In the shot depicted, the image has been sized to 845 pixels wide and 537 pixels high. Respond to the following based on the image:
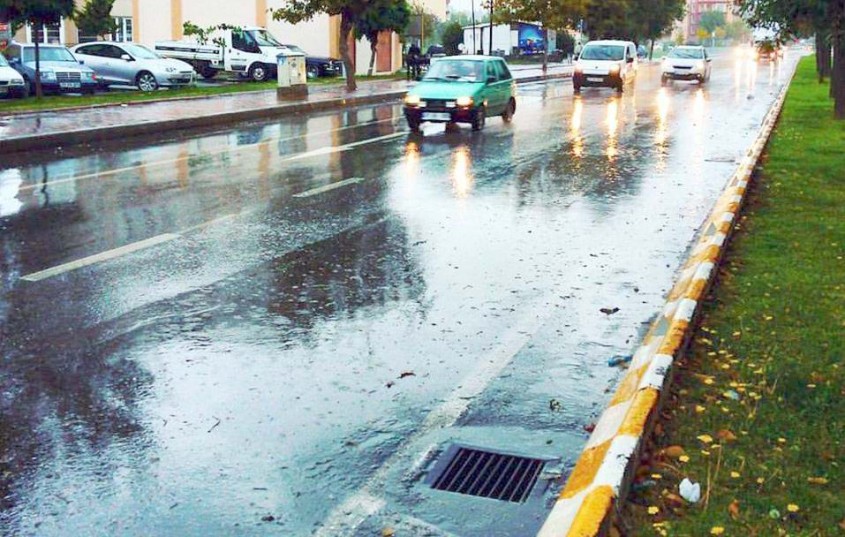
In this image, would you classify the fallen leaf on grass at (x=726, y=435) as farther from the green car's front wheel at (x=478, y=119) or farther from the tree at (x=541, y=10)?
the tree at (x=541, y=10)

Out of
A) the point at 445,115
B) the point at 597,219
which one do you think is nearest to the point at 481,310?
the point at 597,219

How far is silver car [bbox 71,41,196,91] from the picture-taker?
33188mm

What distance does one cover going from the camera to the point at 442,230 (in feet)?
34.8

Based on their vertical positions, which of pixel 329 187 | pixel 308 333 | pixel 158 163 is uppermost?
pixel 158 163

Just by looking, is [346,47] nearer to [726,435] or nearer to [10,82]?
[10,82]

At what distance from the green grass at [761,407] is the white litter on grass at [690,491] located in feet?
0.10

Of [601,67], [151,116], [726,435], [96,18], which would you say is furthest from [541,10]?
[726,435]

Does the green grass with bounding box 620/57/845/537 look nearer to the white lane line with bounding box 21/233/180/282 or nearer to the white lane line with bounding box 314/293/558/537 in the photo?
the white lane line with bounding box 314/293/558/537

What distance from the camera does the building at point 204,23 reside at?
53.3 metres

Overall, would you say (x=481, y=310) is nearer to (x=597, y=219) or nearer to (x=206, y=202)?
(x=597, y=219)

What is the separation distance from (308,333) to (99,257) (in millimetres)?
2984

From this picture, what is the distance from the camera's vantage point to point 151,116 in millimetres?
23375

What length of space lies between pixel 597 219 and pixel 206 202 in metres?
4.39

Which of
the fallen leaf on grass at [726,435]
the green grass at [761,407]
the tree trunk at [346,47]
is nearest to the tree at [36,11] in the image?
the tree trunk at [346,47]
